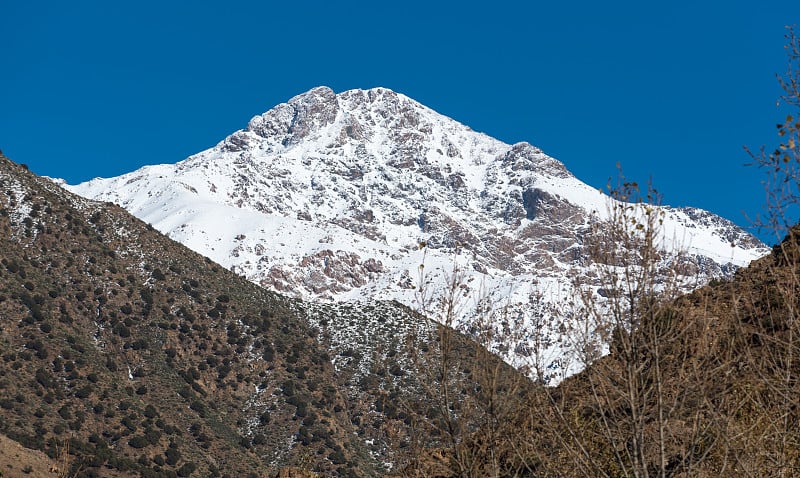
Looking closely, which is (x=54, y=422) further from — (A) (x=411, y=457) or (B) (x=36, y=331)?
(A) (x=411, y=457)

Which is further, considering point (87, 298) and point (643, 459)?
point (87, 298)

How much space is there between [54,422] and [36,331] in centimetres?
1281

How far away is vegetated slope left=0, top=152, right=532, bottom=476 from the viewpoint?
64.9 m

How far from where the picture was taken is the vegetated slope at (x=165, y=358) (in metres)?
64.9

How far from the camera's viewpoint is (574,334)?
47.9ft

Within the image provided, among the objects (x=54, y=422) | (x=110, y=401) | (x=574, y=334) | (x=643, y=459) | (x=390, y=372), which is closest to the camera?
(x=643, y=459)

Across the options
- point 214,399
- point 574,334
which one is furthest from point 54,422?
point 574,334

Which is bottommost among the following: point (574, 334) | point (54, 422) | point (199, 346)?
point (54, 422)

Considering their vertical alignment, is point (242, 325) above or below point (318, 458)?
above

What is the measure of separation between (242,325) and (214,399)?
13641mm

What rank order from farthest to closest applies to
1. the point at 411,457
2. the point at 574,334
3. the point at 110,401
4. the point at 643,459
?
1. the point at 110,401
2. the point at 411,457
3. the point at 574,334
4. the point at 643,459

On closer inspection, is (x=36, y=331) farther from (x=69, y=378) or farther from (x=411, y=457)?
(x=411, y=457)

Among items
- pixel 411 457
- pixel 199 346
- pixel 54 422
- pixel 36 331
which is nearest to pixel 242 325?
pixel 199 346

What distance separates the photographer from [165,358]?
80.1 m
